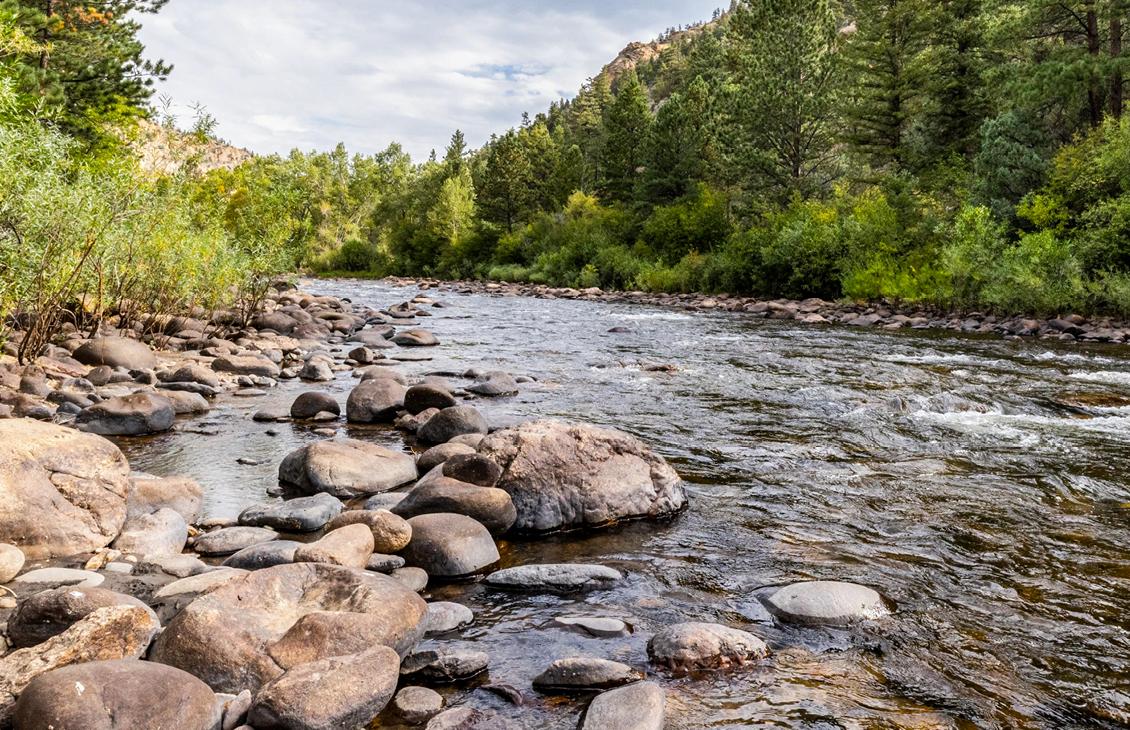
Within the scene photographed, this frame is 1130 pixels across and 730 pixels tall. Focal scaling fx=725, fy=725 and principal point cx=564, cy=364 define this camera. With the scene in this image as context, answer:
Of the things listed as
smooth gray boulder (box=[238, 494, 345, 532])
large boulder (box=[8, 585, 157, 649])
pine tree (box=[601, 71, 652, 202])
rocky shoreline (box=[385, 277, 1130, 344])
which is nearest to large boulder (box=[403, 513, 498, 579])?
smooth gray boulder (box=[238, 494, 345, 532])

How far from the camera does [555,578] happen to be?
5312 millimetres

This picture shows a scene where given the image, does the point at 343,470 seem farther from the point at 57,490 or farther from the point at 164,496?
the point at 57,490

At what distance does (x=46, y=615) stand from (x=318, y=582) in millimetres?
1437

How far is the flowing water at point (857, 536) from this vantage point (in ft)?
12.9

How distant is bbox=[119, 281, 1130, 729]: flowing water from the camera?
392 centimetres

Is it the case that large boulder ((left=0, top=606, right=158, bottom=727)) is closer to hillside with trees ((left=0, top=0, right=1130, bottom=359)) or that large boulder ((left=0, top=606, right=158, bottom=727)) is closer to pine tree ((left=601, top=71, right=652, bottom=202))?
hillside with trees ((left=0, top=0, right=1130, bottom=359))

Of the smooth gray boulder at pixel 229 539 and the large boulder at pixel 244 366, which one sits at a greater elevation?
the large boulder at pixel 244 366

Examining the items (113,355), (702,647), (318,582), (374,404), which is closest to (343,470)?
(318,582)

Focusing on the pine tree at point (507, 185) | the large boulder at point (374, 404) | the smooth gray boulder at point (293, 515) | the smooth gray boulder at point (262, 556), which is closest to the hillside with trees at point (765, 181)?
the pine tree at point (507, 185)

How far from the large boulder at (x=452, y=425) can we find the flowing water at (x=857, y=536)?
605 millimetres

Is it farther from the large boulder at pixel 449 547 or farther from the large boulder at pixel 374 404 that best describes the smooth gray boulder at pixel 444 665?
the large boulder at pixel 374 404

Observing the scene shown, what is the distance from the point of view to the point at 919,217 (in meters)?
30.2

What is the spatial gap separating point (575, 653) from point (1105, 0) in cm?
2939

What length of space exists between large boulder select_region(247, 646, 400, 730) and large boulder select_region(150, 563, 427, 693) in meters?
0.26
